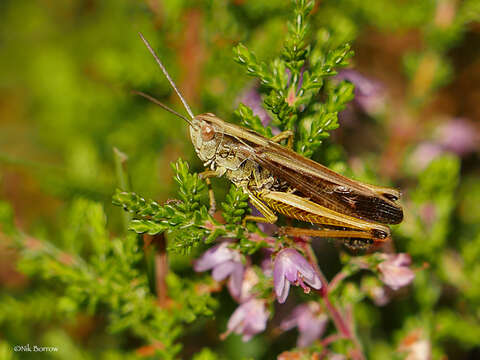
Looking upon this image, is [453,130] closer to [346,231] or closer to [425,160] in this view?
[425,160]

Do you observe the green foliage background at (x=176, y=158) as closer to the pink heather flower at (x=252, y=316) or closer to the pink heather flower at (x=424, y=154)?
the pink heather flower at (x=424, y=154)

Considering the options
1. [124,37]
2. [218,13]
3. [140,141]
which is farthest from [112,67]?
[124,37]

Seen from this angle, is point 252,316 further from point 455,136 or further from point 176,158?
point 455,136

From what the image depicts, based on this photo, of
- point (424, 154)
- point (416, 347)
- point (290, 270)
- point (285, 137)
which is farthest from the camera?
point (424, 154)

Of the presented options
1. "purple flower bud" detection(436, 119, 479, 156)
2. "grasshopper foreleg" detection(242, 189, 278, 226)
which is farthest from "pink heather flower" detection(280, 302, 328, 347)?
"purple flower bud" detection(436, 119, 479, 156)

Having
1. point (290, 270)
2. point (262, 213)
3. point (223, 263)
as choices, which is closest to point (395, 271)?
point (290, 270)

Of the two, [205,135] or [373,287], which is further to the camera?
[373,287]


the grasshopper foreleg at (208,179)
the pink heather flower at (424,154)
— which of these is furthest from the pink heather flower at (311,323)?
the pink heather flower at (424,154)

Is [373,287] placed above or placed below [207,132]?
below
